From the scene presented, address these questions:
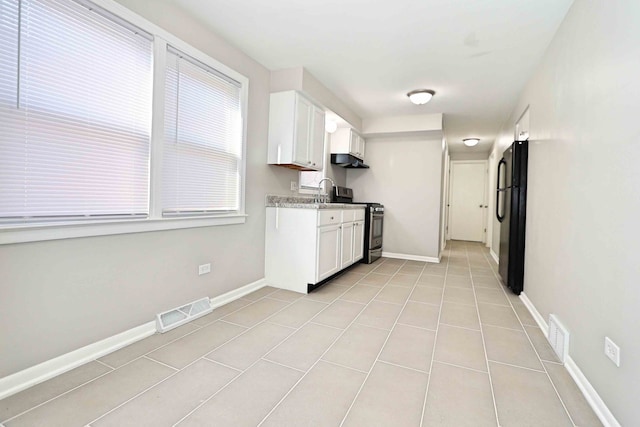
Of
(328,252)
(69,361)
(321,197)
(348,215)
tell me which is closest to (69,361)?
(69,361)

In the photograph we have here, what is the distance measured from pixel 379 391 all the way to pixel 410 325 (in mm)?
966

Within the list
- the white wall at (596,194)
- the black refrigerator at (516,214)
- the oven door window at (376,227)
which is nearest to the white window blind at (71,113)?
the white wall at (596,194)

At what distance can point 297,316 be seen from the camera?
8.30 feet

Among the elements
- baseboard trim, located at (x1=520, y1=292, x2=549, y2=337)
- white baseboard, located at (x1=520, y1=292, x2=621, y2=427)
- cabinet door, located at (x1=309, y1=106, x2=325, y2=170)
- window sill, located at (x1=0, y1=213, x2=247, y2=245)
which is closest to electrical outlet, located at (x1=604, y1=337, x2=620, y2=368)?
white baseboard, located at (x1=520, y1=292, x2=621, y2=427)

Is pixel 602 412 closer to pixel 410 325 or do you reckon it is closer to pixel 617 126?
pixel 410 325

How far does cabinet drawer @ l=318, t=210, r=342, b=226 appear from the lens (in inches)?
127

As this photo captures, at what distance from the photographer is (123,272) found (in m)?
1.94

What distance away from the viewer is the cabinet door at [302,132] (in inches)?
130

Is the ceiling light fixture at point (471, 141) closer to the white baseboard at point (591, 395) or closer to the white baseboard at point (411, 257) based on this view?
the white baseboard at point (411, 257)

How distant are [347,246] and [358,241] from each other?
0.51 meters

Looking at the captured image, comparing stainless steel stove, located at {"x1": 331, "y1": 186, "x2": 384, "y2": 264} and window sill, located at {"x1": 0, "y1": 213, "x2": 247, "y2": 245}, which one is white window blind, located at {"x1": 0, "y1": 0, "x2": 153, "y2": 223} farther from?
stainless steel stove, located at {"x1": 331, "y1": 186, "x2": 384, "y2": 264}

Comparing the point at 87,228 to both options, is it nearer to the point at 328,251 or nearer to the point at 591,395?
the point at 328,251

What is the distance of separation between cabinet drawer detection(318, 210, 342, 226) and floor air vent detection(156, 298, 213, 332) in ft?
4.55

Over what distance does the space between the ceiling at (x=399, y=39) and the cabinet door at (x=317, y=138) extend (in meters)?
0.41
